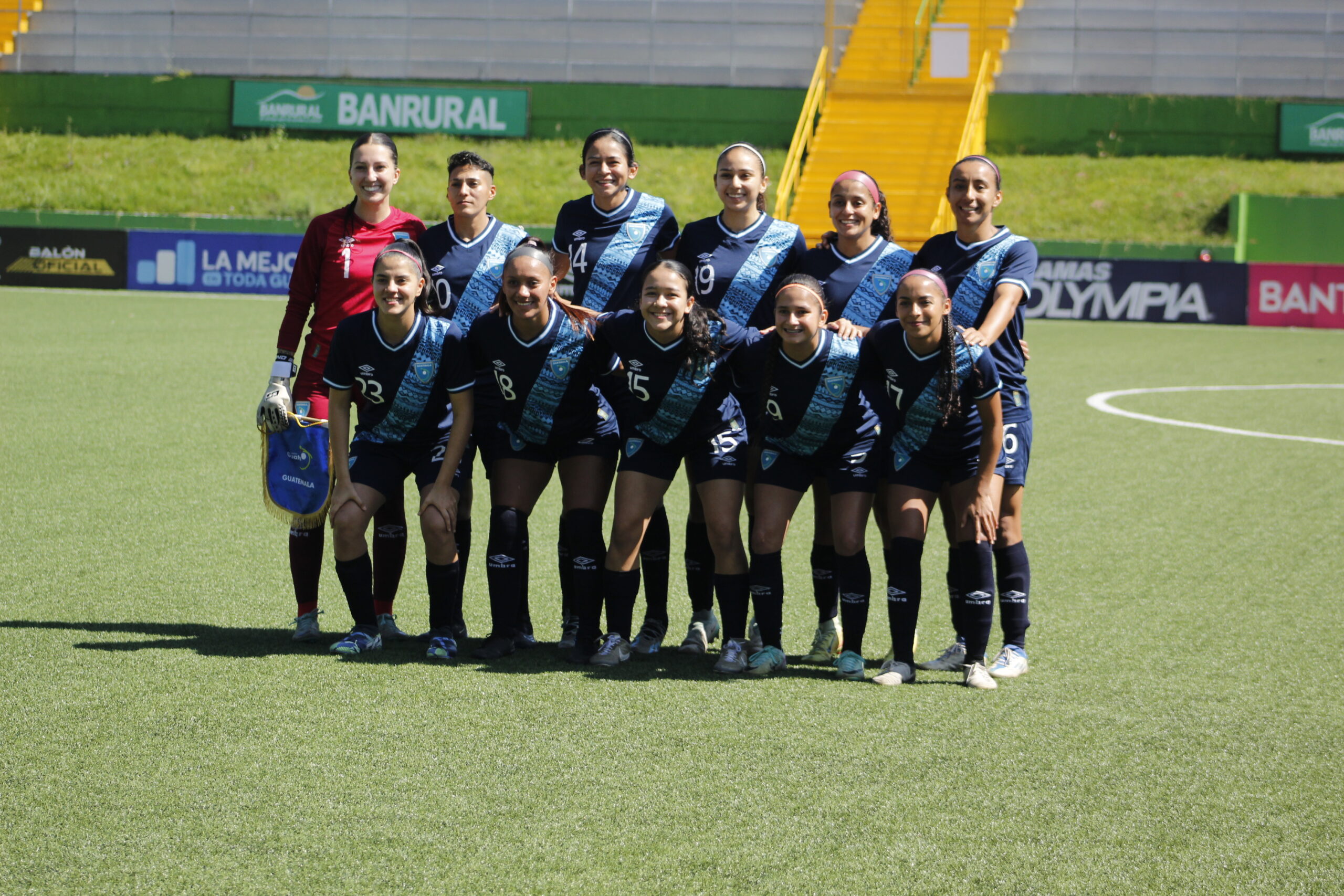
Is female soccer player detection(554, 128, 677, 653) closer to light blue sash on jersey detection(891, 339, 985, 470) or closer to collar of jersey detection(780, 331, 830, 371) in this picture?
collar of jersey detection(780, 331, 830, 371)

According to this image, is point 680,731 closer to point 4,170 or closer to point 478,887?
point 478,887

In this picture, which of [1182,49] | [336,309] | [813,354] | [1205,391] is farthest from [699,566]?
[1182,49]

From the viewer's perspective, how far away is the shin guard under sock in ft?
18.2

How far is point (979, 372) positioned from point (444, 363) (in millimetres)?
1906

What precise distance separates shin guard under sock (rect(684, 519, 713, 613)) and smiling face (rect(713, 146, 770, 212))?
4.15 ft

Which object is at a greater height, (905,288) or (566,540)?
(905,288)

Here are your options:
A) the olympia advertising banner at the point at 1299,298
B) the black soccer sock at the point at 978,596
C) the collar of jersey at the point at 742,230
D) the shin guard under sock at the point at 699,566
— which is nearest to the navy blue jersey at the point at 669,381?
the collar of jersey at the point at 742,230

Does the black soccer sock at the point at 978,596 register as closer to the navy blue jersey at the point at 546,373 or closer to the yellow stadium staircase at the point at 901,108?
the navy blue jersey at the point at 546,373

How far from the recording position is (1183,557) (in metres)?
7.02

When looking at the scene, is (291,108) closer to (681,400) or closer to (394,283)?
(394,283)

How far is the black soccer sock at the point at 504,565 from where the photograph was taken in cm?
516

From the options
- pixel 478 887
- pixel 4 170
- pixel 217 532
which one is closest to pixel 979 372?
pixel 478 887

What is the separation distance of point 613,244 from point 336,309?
1121 mm

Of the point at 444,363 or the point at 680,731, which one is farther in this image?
the point at 444,363
